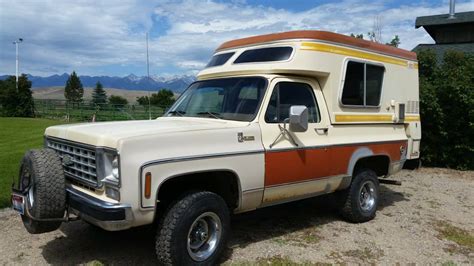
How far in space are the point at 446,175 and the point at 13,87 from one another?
32.9m

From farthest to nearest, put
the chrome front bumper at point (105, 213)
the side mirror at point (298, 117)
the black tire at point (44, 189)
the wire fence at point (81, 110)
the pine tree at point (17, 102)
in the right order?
the pine tree at point (17, 102) < the wire fence at point (81, 110) < the side mirror at point (298, 117) < the black tire at point (44, 189) < the chrome front bumper at point (105, 213)

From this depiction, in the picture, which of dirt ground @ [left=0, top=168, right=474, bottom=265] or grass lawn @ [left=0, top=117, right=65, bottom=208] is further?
grass lawn @ [left=0, top=117, right=65, bottom=208]

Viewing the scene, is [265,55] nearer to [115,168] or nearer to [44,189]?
[115,168]

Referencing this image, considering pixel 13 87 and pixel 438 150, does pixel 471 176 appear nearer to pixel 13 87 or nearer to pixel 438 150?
pixel 438 150

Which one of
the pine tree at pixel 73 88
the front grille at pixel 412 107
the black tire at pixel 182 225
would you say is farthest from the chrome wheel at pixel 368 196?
the pine tree at pixel 73 88

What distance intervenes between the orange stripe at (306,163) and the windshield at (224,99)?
60 centimetres

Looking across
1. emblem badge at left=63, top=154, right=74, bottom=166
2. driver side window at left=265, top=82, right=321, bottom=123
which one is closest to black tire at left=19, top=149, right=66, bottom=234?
emblem badge at left=63, top=154, right=74, bottom=166

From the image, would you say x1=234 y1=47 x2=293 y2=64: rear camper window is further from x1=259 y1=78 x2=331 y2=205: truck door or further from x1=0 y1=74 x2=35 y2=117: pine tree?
x1=0 y1=74 x2=35 y2=117: pine tree

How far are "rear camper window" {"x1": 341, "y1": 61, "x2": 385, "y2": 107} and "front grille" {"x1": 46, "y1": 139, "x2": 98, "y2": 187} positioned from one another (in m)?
3.54

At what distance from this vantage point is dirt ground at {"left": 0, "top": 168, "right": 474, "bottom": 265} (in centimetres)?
526

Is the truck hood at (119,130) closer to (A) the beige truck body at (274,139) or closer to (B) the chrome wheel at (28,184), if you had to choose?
(A) the beige truck body at (274,139)

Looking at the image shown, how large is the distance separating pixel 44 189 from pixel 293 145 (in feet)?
9.09

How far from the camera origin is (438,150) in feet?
41.3

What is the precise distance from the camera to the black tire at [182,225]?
439 cm
